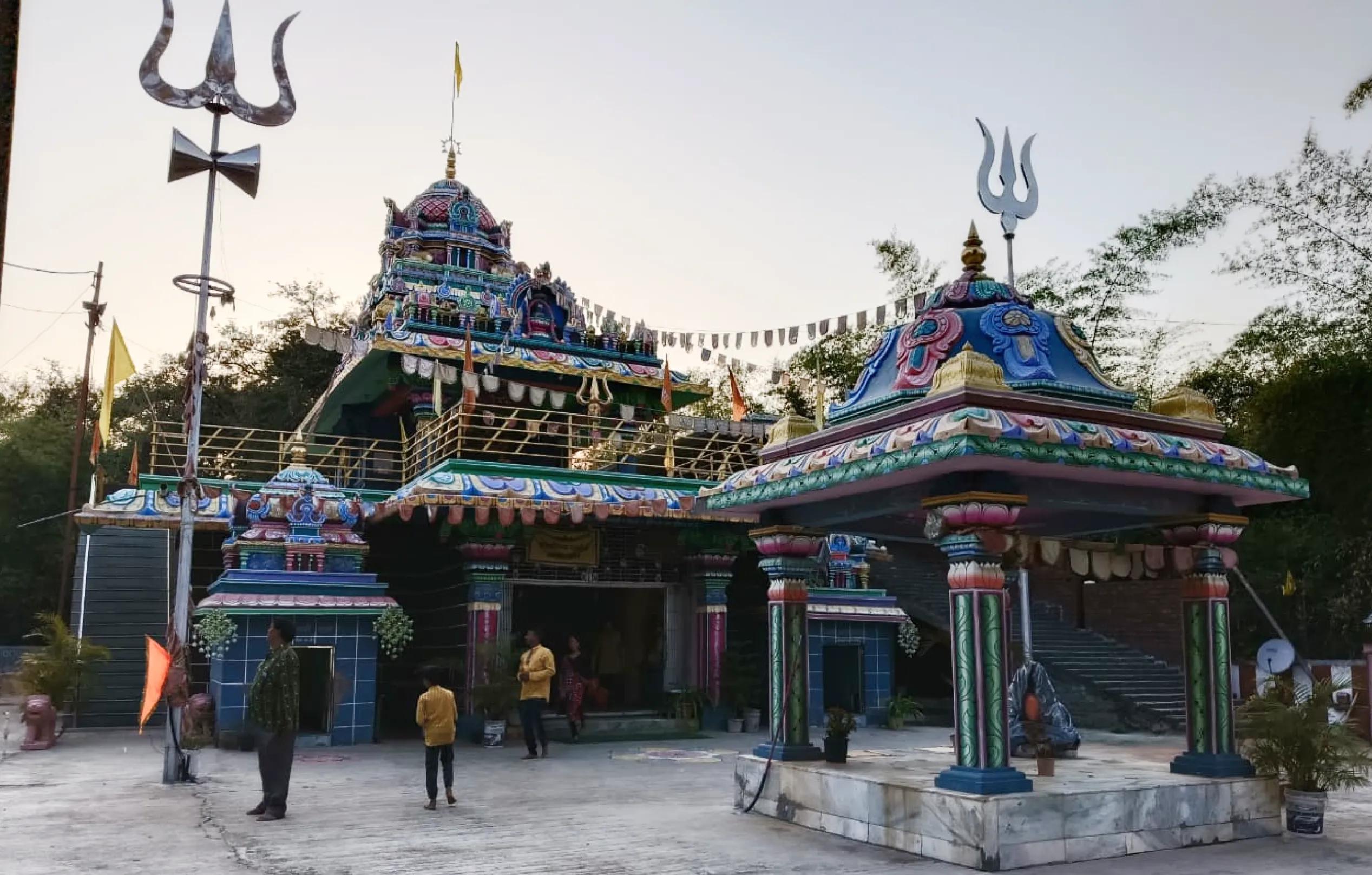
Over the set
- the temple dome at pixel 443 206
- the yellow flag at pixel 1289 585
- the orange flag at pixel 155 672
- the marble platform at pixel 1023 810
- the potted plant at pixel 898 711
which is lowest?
the potted plant at pixel 898 711

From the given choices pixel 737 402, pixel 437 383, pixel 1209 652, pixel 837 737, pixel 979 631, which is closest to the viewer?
pixel 979 631

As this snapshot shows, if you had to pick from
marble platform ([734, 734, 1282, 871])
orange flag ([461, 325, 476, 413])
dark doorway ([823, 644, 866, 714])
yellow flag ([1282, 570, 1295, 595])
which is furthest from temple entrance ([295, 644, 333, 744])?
yellow flag ([1282, 570, 1295, 595])

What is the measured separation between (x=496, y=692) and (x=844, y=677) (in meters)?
6.97

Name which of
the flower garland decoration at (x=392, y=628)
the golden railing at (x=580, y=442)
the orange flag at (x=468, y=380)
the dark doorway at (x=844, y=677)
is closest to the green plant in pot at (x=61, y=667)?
the flower garland decoration at (x=392, y=628)

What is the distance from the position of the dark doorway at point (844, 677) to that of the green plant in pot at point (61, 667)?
11.8 m

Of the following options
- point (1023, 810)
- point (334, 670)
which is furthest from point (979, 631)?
point (334, 670)

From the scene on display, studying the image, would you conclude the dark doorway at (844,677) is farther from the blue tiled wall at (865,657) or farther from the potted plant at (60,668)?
the potted plant at (60,668)

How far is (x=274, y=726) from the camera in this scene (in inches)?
374

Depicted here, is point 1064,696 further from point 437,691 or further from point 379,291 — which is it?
point 379,291

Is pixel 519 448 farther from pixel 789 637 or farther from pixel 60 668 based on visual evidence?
pixel 789 637

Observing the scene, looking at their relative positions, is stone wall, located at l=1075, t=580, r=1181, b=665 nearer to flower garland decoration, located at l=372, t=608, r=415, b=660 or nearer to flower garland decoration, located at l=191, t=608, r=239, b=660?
flower garland decoration, located at l=372, t=608, r=415, b=660

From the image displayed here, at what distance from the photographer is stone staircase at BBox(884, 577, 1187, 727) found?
20.3 meters

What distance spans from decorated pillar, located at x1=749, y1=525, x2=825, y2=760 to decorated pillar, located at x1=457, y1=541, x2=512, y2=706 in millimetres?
7606

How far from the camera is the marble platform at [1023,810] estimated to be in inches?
289
